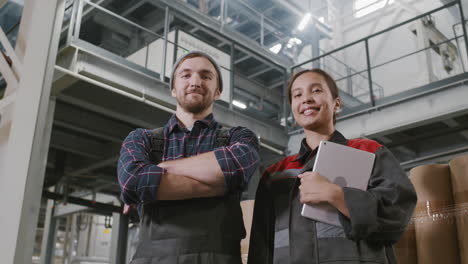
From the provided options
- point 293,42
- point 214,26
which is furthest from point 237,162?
point 293,42

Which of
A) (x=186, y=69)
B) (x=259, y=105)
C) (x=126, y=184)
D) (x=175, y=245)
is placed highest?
(x=259, y=105)

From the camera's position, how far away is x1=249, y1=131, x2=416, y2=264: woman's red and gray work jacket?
4.83 ft

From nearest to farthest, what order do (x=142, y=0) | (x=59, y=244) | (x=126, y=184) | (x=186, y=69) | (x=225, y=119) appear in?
(x=126, y=184) → (x=186, y=69) → (x=225, y=119) → (x=142, y=0) → (x=59, y=244)

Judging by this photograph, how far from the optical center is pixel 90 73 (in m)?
5.36

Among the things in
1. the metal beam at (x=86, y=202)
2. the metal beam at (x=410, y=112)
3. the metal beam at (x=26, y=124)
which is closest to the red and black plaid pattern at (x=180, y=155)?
the metal beam at (x=26, y=124)

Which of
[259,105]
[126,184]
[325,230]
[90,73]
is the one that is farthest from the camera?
[259,105]

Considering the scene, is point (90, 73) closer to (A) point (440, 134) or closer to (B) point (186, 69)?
(B) point (186, 69)

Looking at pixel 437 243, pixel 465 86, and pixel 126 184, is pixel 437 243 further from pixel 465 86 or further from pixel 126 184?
pixel 465 86

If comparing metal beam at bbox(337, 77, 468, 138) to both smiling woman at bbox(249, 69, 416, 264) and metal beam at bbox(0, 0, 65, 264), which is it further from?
metal beam at bbox(0, 0, 65, 264)

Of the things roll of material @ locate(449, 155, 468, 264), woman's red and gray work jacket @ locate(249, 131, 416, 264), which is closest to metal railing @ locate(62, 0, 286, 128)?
woman's red and gray work jacket @ locate(249, 131, 416, 264)

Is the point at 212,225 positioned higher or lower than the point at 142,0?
lower

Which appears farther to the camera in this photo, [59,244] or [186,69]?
[59,244]

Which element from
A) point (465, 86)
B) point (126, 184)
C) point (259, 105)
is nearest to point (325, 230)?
point (126, 184)

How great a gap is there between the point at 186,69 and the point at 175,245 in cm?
80
